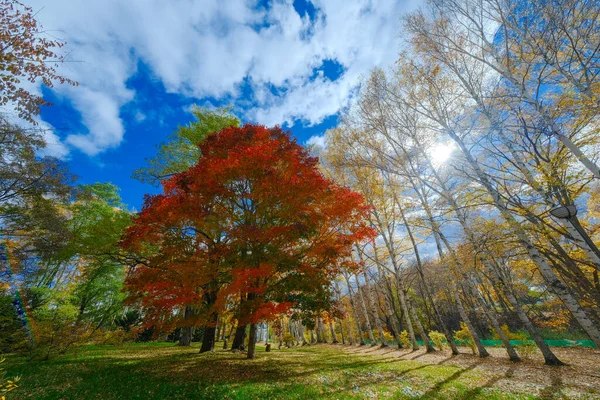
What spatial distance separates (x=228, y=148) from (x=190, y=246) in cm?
423

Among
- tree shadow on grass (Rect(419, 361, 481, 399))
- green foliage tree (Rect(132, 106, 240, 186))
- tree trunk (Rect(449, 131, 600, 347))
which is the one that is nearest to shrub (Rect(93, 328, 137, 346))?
green foliage tree (Rect(132, 106, 240, 186))

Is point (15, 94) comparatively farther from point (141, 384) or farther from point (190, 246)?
point (141, 384)

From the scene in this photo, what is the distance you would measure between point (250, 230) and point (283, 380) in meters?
4.71

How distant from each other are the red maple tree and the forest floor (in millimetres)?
1745

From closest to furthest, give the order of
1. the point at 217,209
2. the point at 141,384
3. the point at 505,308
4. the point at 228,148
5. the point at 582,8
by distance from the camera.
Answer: the point at 582,8, the point at 141,384, the point at 217,209, the point at 228,148, the point at 505,308

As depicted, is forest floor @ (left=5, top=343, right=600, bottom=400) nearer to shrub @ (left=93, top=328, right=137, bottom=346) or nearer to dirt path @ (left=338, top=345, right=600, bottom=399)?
dirt path @ (left=338, top=345, right=600, bottom=399)

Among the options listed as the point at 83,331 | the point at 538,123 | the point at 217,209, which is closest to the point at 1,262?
the point at 83,331

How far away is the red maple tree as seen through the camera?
307 inches

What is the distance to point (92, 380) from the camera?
7.32 meters

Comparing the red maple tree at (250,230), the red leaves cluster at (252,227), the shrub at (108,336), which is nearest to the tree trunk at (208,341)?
the shrub at (108,336)

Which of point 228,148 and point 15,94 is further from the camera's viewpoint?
point 228,148

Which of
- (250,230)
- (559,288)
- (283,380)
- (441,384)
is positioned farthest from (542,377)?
(250,230)

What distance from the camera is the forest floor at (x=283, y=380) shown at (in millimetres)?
6101

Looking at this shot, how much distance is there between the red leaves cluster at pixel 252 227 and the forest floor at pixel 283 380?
6.52 ft
